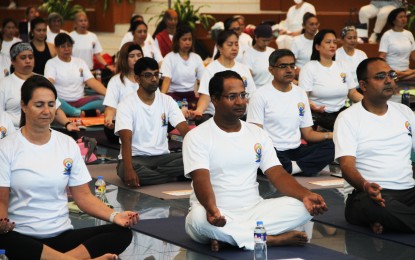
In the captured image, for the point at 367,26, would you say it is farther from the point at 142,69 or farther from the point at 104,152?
the point at 142,69

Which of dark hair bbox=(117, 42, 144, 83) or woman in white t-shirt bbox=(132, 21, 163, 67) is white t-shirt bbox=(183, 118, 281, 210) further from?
woman in white t-shirt bbox=(132, 21, 163, 67)

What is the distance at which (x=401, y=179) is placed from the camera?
6.88 metres

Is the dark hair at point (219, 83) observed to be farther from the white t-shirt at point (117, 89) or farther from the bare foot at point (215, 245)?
the white t-shirt at point (117, 89)

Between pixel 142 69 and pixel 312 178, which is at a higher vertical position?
pixel 142 69

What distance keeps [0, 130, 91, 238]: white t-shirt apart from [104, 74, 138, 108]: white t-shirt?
14.0 ft

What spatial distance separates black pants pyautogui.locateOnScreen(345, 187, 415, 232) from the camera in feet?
Answer: 21.7

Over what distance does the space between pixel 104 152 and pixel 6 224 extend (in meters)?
4.98

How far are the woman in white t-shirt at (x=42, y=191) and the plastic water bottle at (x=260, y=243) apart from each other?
2.26 ft

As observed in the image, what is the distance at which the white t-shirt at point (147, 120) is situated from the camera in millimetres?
8367

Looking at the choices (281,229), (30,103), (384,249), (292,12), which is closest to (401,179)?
(384,249)

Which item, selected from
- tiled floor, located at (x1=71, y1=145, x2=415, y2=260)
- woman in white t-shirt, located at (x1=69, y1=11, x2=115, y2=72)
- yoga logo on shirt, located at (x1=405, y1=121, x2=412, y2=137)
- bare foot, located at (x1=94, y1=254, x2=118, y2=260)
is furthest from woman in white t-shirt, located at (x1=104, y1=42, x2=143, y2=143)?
Answer: woman in white t-shirt, located at (x1=69, y1=11, x2=115, y2=72)

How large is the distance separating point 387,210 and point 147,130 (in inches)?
102

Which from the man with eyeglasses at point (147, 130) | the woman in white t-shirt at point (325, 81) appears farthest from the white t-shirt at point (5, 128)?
the woman in white t-shirt at point (325, 81)

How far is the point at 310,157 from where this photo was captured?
888 centimetres
